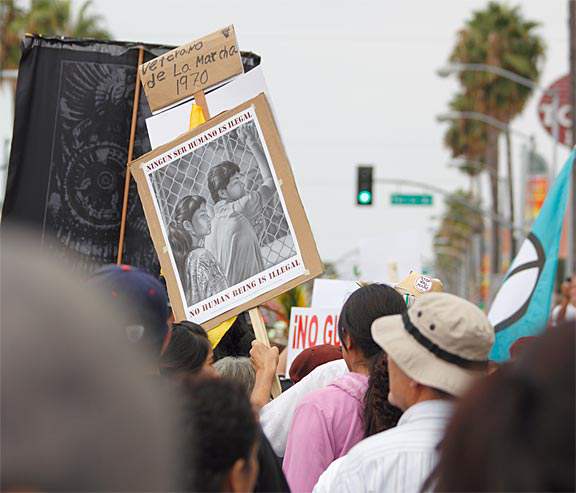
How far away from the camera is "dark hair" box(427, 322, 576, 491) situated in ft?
4.46

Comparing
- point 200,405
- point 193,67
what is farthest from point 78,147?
point 200,405

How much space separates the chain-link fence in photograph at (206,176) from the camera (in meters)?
4.86

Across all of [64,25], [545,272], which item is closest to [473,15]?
[64,25]

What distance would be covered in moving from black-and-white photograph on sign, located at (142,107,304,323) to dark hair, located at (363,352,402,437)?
1.13m

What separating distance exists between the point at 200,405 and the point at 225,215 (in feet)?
9.33

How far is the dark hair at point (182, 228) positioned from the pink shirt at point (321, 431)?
4.05 ft

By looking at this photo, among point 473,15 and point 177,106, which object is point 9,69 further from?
point 177,106

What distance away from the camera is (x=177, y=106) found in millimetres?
5238

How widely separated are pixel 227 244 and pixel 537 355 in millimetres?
3512

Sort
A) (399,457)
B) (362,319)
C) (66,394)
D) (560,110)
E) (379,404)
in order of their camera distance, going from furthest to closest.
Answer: (560,110) < (362,319) < (379,404) < (399,457) < (66,394)

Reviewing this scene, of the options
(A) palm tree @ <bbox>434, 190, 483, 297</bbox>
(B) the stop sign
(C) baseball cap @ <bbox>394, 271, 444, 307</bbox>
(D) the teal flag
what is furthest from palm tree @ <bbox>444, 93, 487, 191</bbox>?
(C) baseball cap @ <bbox>394, 271, 444, 307</bbox>

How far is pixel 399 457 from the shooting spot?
2785mm

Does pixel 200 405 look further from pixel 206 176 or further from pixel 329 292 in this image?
pixel 329 292

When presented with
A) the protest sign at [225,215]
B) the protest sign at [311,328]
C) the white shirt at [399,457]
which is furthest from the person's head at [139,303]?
the protest sign at [311,328]
